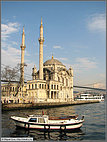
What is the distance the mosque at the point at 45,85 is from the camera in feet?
204

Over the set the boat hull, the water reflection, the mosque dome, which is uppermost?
the mosque dome

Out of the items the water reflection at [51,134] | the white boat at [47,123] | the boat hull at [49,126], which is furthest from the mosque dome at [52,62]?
the water reflection at [51,134]

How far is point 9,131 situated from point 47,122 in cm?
440

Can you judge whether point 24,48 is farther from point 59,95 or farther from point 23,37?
point 59,95

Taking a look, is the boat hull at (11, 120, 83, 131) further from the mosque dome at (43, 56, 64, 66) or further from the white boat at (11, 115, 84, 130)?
the mosque dome at (43, 56, 64, 66)

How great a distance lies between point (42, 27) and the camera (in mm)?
Answer: 68250

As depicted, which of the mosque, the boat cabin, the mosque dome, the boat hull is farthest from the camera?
the mosque dome

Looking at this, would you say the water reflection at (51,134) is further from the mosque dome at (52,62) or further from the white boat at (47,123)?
the mosque dome at (52,62)

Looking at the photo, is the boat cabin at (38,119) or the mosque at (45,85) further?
the mosque at (45,85)

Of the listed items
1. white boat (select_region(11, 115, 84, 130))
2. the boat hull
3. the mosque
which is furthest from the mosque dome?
the boat hull

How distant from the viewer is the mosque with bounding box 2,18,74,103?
6226 cm

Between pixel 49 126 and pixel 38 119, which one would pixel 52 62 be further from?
pixel 49 126

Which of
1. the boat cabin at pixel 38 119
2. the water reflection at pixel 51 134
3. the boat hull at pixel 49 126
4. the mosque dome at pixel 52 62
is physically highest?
the mosque dome at pixel 52 62

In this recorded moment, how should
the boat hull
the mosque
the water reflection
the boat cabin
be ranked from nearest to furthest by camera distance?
1. the water reflection
2. the boat hull
3. the boat cabin
4. the mosque
